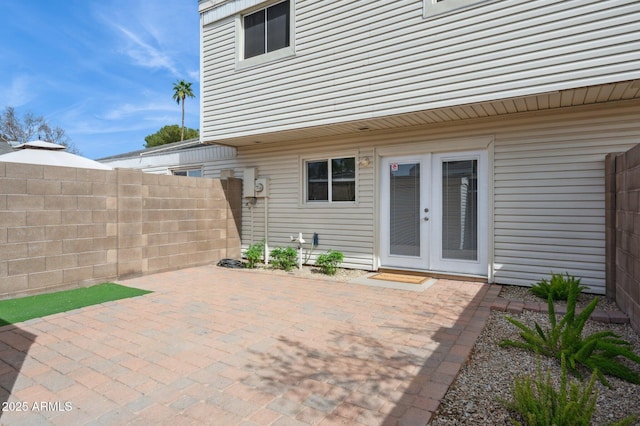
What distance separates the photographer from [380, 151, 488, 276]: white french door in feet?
19.2

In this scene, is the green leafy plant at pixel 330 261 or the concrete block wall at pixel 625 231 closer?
the concrete block wall at pixel 625 231

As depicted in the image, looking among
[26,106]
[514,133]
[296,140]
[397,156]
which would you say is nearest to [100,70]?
[26,106]

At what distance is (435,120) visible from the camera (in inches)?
231

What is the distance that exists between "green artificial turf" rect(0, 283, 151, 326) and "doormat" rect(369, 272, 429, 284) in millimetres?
3862

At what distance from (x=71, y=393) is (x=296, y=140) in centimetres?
602

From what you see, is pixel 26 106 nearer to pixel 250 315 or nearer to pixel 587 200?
pixel 250 315

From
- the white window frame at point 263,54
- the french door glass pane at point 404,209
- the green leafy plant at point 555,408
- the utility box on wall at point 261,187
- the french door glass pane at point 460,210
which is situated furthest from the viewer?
the utility box on wall at point 261,187

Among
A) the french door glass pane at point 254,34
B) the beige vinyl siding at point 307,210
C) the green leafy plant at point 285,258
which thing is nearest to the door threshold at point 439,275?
the beige vinyl siding at point 307,210

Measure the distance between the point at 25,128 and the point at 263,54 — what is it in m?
28.0

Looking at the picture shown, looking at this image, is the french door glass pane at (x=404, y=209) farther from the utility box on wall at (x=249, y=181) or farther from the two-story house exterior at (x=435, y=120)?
the utility box on wall at (x=249, y=181)

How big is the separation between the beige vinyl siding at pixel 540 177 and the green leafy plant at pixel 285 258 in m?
1.59

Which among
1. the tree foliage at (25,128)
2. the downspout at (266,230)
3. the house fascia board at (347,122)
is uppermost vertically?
the tree foliage at (25,128)

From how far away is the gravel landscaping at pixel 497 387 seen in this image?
6.95 ft

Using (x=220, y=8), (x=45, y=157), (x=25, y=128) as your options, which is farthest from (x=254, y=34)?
(x=25, y=128)
